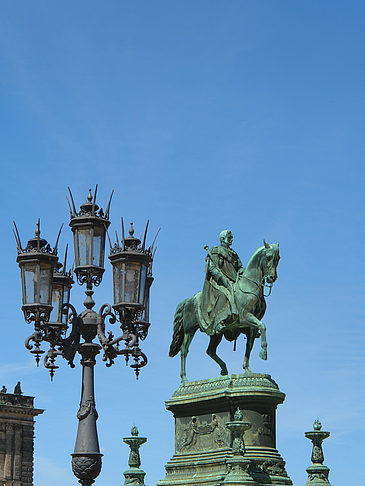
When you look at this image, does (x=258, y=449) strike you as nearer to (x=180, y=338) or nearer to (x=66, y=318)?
(x=180, y=338)

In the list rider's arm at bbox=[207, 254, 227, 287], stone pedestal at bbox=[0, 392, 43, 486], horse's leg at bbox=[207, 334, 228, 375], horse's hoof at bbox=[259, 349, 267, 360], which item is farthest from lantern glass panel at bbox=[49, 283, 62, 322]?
stone pedestal at bbox=[0, 392, 43, 486]

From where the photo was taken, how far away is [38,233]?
54.6 feet

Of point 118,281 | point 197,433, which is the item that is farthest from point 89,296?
point 197,433

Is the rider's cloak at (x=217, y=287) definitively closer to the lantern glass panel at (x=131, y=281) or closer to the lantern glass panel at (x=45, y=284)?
the lantern glass panel at (x=131, y=281)

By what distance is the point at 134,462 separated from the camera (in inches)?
1107

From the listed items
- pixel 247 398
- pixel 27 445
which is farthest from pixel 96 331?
pixel 27 445

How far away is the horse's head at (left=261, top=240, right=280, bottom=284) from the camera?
24.9 metres

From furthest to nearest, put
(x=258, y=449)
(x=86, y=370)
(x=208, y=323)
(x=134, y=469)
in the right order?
(x=134, y=469)
(x=208, y=323)
(x=258, y=449)
(x=86, y=370)

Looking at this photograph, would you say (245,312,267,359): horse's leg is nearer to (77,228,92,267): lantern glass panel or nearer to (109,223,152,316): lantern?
(109,223,152,316): lantern

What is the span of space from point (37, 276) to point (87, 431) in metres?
2.68

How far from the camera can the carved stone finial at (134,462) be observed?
27.8m

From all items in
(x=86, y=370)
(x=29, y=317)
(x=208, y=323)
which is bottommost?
(x=86, y=370)

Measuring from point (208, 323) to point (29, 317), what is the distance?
34.0ft

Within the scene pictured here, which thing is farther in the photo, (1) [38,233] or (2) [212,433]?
(2) [212,433]
